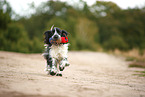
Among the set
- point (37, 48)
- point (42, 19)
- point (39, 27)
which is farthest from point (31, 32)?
point (37, 48)

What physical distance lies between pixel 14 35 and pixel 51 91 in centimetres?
1797

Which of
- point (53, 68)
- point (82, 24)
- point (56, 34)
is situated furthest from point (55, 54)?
point (82, 24)

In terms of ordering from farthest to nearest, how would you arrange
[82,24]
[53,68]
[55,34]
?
[82,24] → [53,68] → [55,34]

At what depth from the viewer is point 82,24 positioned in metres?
45.4

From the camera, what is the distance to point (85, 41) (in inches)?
1703

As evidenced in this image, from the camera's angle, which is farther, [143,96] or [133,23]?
[133,23]

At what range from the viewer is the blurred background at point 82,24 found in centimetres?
2181

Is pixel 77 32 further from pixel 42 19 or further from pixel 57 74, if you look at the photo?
pixel 57 74

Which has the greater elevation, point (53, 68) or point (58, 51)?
point (58, 51)

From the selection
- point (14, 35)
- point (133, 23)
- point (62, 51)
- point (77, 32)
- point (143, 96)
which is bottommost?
point (143, 96)

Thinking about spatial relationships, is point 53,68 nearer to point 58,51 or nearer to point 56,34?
point 58,51

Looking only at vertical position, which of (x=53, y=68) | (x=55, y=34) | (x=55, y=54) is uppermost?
(x=55, y=34)

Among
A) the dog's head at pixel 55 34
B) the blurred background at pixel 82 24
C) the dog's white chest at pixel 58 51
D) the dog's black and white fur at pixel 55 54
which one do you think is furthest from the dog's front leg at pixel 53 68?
the blurred background at pixel 82 24

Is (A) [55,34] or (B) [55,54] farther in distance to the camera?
(B) [55,54]
